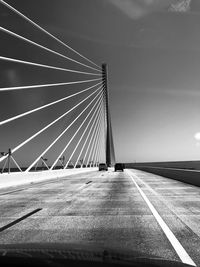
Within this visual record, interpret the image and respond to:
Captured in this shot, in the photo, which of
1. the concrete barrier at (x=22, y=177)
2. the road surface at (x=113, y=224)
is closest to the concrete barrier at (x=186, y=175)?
the road surface at (x=113, y=224)

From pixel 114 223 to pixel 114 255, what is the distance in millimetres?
4683

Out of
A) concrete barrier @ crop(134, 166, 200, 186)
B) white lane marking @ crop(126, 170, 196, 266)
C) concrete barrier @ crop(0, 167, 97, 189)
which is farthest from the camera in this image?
concrete barrier @ crop(134, 166, 200, 186)

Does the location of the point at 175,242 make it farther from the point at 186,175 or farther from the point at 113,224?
the point at 186,175

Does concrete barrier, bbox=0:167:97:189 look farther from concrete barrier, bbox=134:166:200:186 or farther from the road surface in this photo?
concrete barrier, bbox=134:166:200:186

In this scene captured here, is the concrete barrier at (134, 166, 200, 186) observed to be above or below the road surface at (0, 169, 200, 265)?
above

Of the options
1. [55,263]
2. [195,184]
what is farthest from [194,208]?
[195,184]

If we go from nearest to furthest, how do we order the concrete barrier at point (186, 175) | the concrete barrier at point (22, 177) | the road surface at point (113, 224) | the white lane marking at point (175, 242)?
the white lane marking at point (175, 242) → the road surface at point (113, 224) → the concrete barrier at point (22, 177) → the concrete barrier at point (186, 175)

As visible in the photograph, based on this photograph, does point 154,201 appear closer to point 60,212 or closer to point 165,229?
point 60,212

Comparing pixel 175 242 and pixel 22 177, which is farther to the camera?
pixel 22 177

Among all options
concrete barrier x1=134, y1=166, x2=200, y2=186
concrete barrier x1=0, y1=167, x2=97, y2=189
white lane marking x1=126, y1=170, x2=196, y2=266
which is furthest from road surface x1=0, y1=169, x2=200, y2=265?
concrete barrier x1=134, y1=166, x2=200, y2=186

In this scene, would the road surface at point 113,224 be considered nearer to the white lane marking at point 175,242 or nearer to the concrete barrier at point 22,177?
the white lane marking at point 175,242

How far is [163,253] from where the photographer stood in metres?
5.74

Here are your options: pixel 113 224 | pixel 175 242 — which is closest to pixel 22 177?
pixel 113 224

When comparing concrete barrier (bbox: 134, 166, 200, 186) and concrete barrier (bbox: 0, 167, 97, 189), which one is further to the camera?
concrete barrier (bbox: 134, 166, 200, 186)
